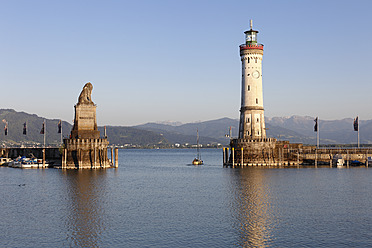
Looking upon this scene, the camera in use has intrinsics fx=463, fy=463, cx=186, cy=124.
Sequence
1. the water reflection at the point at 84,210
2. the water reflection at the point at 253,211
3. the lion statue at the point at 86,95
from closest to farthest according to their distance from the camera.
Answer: the water reflection at the point at 253,211, the water reflection at the point at 84,210, the lion statue at the point at 86,95

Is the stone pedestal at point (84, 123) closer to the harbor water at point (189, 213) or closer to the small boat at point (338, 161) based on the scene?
the harbor water at point (189, 213)

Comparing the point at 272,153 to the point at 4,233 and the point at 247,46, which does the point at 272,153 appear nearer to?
the point at 247,46

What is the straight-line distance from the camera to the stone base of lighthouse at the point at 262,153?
11350 cm

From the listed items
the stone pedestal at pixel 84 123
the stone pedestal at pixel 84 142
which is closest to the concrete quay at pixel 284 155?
the stone pedestal at pixel 84 142

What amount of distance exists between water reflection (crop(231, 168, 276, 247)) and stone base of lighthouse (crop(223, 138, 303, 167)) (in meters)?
22.5

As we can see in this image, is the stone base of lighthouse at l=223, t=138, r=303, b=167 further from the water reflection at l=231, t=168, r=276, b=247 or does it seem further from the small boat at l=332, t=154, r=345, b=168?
the water reflection at l=231, t=168, r=276, b=247

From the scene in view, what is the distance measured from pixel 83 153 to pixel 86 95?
46.8 ft

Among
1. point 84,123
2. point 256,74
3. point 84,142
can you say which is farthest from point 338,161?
point 84,123

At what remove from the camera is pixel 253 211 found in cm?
5500

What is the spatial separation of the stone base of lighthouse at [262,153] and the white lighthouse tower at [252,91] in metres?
2.02

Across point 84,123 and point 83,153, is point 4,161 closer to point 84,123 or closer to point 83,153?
point 83,153

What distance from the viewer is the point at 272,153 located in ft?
380

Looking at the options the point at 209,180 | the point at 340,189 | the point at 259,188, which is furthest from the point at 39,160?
the point at 340,189

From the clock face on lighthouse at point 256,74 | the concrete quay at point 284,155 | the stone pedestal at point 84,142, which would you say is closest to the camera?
the stone pedestal at point 84,142
